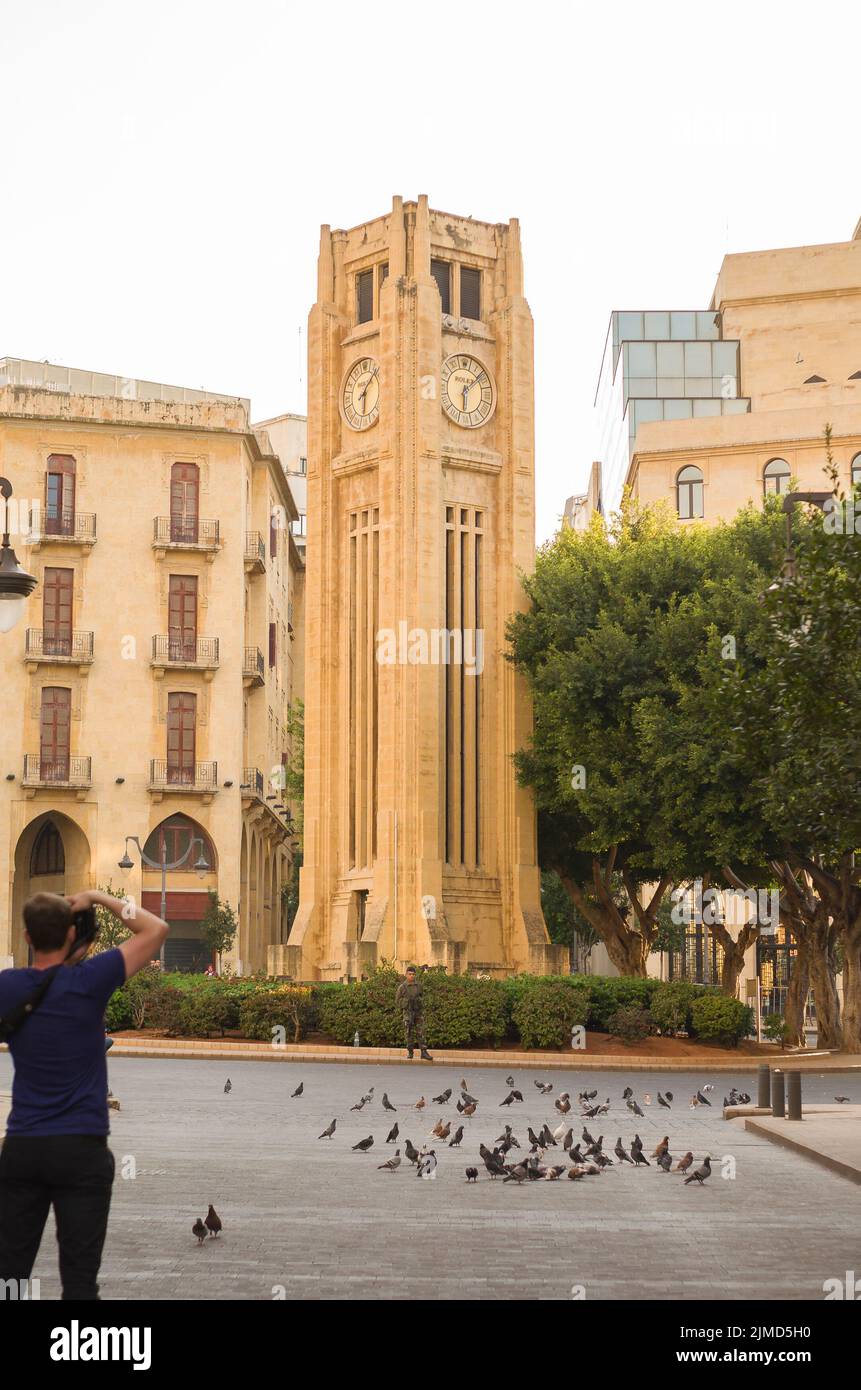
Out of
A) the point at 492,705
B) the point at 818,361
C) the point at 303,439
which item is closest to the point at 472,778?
the point at 492,705

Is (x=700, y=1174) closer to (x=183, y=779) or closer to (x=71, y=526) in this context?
(x=183, y=779)

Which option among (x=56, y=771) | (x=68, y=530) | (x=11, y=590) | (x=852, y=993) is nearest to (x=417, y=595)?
(x=852, y=993)

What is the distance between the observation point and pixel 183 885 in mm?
57906

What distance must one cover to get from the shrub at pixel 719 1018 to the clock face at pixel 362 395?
65.9ft

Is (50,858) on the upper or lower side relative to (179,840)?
lower

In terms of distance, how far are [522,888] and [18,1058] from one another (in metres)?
41.5

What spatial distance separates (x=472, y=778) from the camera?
160 feet

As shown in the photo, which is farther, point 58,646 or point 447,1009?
point 58,646

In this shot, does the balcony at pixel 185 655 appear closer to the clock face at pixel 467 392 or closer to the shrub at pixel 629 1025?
the clock face at pixel 467 392

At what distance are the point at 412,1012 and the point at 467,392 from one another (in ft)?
71.9

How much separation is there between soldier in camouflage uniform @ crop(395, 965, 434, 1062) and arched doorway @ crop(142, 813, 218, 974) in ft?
78.0

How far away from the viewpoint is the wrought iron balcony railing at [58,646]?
58438 millimetres
